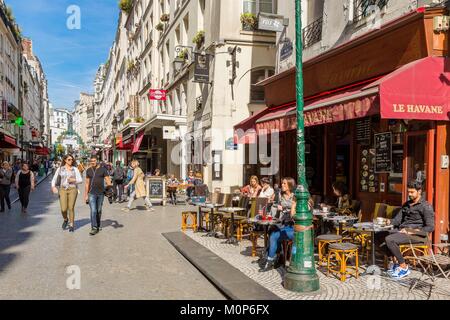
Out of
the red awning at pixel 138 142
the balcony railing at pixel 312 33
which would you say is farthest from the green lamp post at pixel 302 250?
the red awning at pixel 138 142

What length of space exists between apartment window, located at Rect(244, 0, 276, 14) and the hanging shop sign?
8.88 feet

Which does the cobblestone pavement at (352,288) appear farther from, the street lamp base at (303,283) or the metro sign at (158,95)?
the metro sign at (158,95)

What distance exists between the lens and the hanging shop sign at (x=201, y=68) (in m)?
18.3

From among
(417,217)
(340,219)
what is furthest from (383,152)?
(417,217)

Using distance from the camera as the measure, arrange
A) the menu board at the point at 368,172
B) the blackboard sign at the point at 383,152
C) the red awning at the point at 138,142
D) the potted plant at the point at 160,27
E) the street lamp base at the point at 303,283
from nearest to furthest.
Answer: the street lamp base at the point at 303,283 → the blackboard sign at the point at 383,152 → the menu board at the point at 368,172 → the red awning at the point at 138,142 → the potted plant at the point at 160,27

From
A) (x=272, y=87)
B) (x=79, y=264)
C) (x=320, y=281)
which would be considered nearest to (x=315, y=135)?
(x=272, y=87)

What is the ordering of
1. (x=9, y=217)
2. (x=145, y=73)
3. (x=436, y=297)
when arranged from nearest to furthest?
(x=436, y=297), (x=9, y=217), (x=145, y=73)

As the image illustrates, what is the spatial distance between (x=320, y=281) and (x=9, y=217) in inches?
428

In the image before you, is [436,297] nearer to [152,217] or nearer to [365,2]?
[365,2]

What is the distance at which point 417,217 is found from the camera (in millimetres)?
6355

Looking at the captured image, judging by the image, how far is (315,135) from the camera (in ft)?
40.0

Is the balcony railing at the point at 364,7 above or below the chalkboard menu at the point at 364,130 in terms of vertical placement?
above

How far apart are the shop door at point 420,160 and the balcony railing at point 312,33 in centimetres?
455
